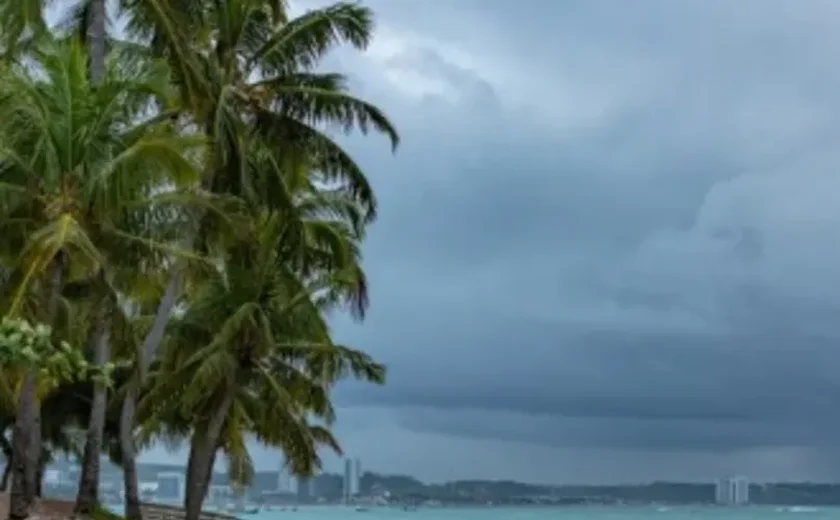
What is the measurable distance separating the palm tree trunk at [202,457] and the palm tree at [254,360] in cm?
2

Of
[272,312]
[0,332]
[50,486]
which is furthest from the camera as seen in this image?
[50,486]

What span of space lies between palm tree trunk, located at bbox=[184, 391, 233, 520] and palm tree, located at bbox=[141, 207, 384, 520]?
0.02 metres

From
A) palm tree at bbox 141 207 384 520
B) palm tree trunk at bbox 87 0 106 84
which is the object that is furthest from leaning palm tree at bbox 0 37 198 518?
palm tree at bbox 141 207 384 520

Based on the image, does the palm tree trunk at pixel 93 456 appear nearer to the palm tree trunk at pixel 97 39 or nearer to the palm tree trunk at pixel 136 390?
the palm tree trunk at pixel 136 390

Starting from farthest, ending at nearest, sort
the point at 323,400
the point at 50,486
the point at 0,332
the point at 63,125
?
the point at 50,486 < the point at 323,400 < the point at 63,125 < the point at 0,332

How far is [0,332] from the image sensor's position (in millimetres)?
7188

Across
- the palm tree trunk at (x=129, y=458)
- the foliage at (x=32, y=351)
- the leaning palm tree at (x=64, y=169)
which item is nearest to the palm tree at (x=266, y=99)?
the palm tree trunk at (x=129, y=458)

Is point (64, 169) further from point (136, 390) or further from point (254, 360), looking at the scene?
point (254, 360)

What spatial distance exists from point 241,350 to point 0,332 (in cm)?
1672

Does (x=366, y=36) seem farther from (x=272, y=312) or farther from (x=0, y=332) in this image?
(x=0, y=332)

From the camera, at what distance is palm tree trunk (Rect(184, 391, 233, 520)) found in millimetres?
24312

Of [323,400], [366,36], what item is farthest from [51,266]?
[323,400]

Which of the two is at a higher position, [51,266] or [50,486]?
[51,266]

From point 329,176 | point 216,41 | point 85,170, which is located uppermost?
point 216,41
